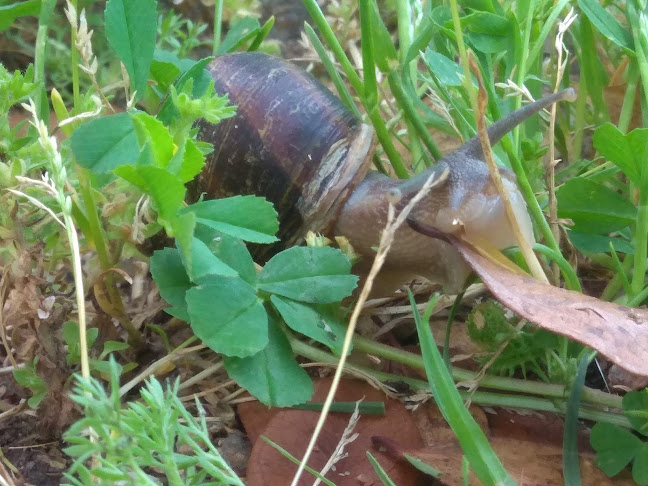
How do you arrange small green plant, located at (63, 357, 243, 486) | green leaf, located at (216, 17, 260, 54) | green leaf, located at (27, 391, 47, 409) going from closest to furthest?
small green plant, located at (63, 357, 243, 486) < green leaf, located at (27, 391, 47, 409) < green leaf, located at (216, 17, 260, 54)

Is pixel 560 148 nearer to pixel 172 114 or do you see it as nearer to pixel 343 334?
pixel 343 334

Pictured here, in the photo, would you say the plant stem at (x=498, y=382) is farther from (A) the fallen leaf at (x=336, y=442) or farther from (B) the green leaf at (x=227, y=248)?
(B) the green leaf at (x=227, y=248)

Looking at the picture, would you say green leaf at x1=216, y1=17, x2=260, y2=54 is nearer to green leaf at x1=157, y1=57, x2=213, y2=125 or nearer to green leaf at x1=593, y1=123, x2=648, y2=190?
green leaf at x1=157, y1=57, x2=213, y2=125

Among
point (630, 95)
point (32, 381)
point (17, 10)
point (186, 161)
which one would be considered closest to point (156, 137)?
point (186, 161)

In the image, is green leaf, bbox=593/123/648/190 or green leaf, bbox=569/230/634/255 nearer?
green leaf, bbox=593/123/648/190

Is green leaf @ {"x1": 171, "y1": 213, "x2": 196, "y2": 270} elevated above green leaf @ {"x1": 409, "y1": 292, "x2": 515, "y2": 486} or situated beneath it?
elevated above

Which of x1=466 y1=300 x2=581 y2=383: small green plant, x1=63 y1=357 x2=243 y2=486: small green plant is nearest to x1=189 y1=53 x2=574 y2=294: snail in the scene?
x1=466 y1=300 x2=581 y2=383: small green plant
